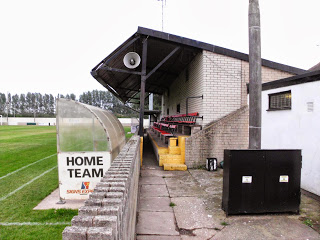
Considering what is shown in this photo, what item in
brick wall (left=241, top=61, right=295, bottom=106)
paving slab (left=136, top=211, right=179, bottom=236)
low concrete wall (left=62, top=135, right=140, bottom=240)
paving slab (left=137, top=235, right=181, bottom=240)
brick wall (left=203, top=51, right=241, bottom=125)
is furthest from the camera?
brick wall (left=241, top=61, right=295, bottom=106)

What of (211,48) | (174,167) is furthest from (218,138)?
(211,48)

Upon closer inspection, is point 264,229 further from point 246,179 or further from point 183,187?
point 183,187

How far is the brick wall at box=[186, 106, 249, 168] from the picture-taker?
8.24 meters

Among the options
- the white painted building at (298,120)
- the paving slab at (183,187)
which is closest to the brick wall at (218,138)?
A: the white painted building at (298,120)

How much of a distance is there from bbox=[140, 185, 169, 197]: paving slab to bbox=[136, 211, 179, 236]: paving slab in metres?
1.01

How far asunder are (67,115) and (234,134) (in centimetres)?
628

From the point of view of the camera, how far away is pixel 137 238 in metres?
3.53

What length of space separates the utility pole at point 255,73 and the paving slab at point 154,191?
8.15ft

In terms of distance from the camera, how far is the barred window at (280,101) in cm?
670

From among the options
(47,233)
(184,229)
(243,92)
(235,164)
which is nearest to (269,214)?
(235,164)

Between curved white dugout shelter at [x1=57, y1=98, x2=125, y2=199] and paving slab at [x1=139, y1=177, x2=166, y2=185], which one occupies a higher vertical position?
curved white dugout shelter at [x1=57, y1=98, x2=125, y2=199]

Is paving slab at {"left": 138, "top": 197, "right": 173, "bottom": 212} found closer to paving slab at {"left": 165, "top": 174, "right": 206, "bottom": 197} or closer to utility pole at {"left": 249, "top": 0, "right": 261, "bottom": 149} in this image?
paving slab at {"left": 165, "top": 174, "right": 206, "bottom": 197}

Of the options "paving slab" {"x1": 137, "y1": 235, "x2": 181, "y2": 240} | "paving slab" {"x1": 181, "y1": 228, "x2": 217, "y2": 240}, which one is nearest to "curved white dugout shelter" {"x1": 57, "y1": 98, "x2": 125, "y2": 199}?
"paving slab" {"x1": 137, "y1": 235, "x2": 181, "y2": 240}

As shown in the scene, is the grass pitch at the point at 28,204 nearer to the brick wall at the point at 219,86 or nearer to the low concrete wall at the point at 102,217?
the low concrete wall at the point at 102,217
